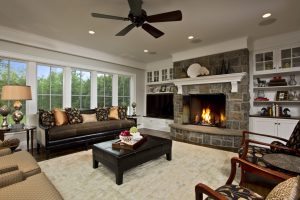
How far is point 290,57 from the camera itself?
12.7 ft

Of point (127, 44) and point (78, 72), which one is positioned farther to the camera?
point (78, 72)

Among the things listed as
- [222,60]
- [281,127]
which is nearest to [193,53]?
[222,60]

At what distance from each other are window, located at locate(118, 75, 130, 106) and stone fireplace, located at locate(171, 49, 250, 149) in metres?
2.17

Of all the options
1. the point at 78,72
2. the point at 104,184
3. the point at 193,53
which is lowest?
the point at 104,184

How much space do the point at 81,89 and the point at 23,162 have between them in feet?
11.4

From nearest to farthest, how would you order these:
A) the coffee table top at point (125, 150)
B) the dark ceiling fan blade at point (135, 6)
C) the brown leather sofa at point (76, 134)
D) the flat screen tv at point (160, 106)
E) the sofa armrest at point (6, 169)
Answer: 1. the sofa armrest at point (6, 169)
2. the dark ceiling fan blade at point (135, 6)
3. the coffee table top at point (125, 150)
4. the brown leather sofa at point (76, 134)
5. the flat screen tv at point (160, 106)

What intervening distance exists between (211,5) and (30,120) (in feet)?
15.3

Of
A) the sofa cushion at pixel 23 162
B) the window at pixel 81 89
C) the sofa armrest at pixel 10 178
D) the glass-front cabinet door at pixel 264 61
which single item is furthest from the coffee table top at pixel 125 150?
the glass-front cabinet door at pixel 264 61

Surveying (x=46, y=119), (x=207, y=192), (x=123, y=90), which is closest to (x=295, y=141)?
(x=207, y=192)

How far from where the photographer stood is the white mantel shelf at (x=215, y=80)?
4078 mm

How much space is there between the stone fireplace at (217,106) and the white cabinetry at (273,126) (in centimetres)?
21

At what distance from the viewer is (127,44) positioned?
4.53 metres

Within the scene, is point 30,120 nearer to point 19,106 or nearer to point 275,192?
point 19,106

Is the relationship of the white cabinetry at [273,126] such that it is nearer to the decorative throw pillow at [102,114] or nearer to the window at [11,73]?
the decorative throw pillow at [102,114]
